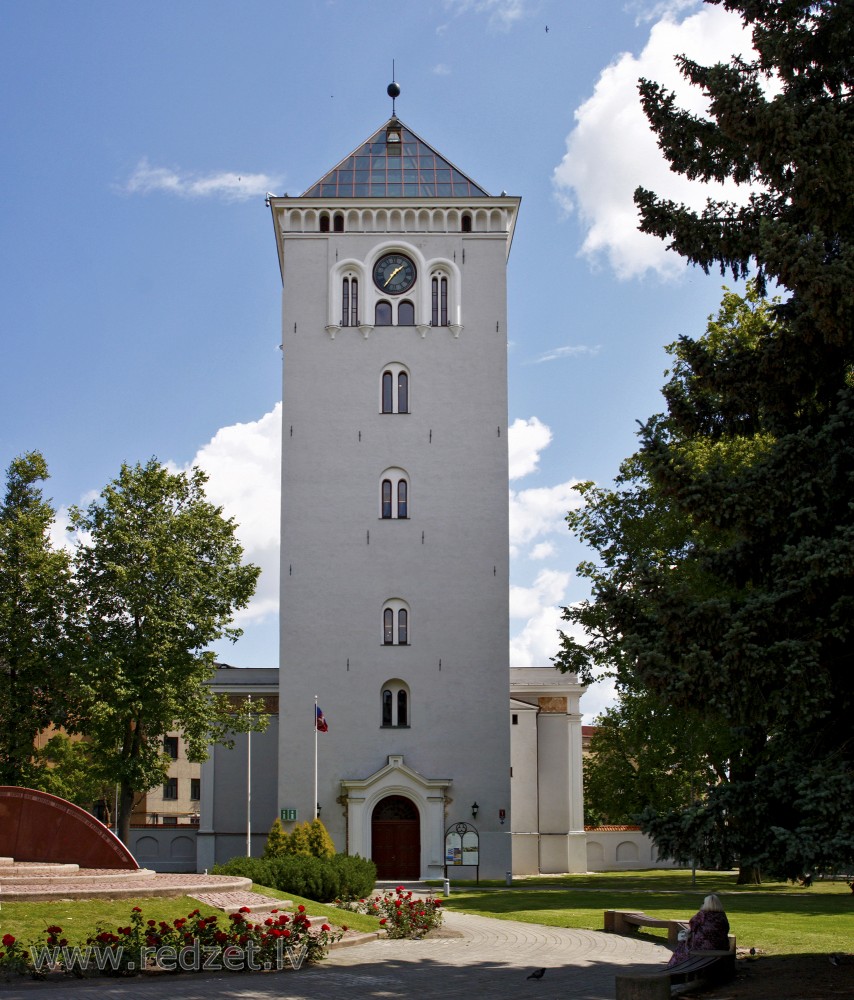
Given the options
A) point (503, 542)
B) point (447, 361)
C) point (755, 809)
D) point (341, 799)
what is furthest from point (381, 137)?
point (755, 809)

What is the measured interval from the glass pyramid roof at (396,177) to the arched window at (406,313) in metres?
3.85

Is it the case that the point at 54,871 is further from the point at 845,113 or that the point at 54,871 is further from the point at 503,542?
the point at 503,542

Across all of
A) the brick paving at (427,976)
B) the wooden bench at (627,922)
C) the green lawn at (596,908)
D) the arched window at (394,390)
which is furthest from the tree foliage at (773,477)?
the arched window at (394,390)

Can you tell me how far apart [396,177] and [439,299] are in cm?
488

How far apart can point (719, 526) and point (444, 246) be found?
2882cm

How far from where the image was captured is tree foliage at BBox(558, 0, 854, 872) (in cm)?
1182

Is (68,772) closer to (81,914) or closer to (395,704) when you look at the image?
(395,704)

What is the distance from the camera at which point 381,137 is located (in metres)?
43.0

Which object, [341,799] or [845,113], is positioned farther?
[341,799]

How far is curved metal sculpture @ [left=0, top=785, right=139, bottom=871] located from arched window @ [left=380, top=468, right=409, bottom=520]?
67.2ft

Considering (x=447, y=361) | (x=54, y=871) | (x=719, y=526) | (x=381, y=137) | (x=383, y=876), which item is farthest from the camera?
(x=381, y=137)

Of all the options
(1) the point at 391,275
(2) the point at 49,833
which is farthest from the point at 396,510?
(2) the point at 49,833

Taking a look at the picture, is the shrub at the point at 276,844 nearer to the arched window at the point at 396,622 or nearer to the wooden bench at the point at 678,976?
the arched window at the point at 396,622

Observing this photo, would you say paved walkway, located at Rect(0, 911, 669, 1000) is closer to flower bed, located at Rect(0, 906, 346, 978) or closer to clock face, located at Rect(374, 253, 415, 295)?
flower bed, located at Rect(0, 906, 346, 978)
